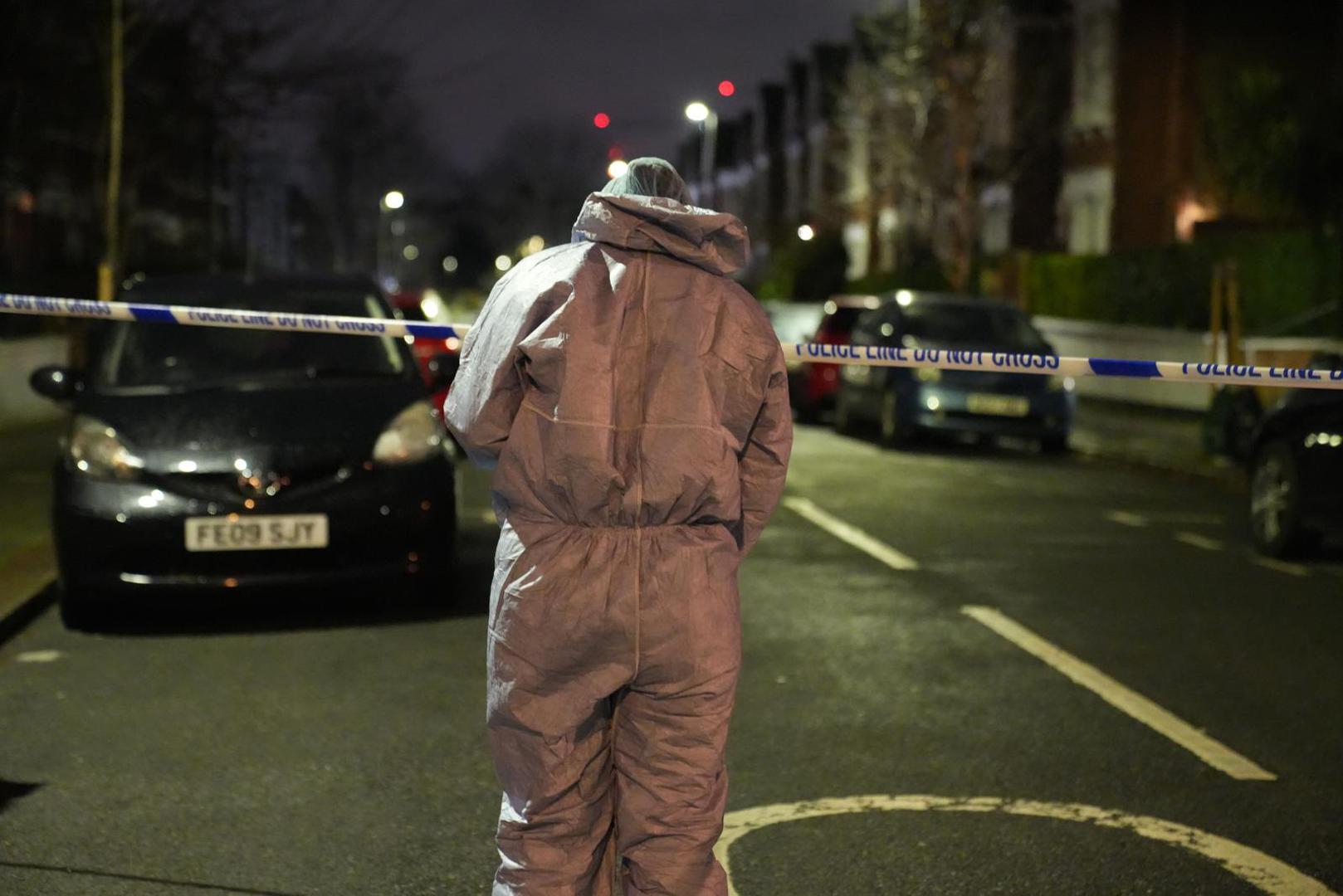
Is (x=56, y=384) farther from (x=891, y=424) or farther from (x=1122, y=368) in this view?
(x=891, y=424)

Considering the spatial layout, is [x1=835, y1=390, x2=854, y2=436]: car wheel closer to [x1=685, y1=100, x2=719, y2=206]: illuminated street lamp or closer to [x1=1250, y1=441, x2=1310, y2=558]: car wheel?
[x1=1250, y1=441, x2=1310, y2=558]: car wheel

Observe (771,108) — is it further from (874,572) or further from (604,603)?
(604,603)

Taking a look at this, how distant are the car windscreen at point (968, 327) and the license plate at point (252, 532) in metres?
12.7

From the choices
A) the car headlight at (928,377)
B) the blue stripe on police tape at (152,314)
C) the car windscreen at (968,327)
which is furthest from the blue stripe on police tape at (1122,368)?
the car windscreen at (968,327)

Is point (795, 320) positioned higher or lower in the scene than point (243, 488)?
higher

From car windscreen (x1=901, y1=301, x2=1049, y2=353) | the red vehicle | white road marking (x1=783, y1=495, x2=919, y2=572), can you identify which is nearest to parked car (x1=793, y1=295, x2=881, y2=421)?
car windscreen (x1=901, y1=301, x2=1049, y2=353)

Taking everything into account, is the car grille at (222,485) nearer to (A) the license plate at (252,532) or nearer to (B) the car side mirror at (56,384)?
(A) the license plate at (252,532)

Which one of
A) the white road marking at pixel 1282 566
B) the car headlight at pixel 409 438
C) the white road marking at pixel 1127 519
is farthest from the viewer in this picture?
the white road marking at pixel 1127 519

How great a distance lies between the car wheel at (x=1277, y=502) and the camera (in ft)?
34.9

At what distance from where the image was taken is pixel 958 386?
1908 cm

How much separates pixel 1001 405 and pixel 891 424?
124cm

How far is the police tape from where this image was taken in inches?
215

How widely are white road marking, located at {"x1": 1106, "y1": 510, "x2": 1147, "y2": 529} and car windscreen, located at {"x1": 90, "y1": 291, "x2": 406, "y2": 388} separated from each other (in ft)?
19.9

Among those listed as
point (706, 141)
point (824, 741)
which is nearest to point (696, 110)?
point (706, 141)
